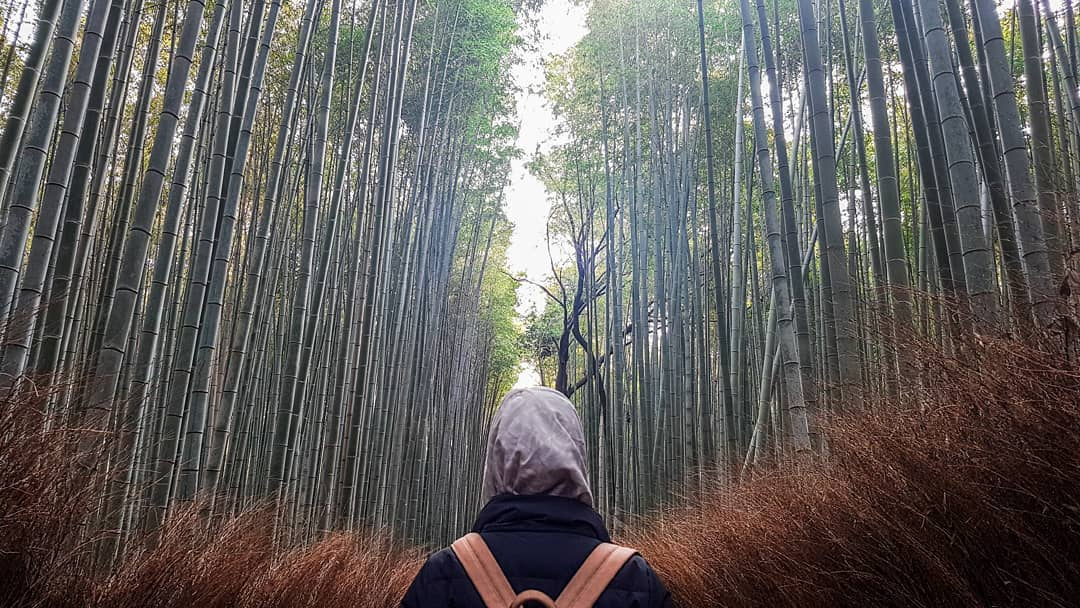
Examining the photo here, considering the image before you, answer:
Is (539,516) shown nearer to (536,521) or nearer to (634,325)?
(536,521)

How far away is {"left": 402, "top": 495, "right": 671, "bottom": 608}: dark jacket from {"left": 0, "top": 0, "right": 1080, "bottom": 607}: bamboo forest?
1.73 feet

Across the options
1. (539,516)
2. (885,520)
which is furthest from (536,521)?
(885,520)

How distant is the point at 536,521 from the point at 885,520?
65 centimetres

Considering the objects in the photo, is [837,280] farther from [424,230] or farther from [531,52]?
[531,52]

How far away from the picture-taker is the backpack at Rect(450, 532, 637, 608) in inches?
33.7

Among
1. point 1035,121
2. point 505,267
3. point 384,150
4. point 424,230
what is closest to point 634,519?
point 424,230

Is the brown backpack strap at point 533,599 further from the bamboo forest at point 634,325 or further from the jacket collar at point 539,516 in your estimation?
the bamboo forest at point 634,325

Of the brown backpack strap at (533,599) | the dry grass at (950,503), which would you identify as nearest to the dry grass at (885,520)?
the dry grass at (950,503)

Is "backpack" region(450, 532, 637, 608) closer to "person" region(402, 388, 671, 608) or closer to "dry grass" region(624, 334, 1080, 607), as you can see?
"person" region(402, 388, 671, 608)

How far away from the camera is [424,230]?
600 cm

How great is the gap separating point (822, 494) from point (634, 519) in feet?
15.1

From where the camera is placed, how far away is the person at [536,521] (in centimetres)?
89

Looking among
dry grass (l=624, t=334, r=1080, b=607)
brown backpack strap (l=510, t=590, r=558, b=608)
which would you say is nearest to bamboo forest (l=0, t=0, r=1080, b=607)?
dry grass (l=624, t=334, r=1080, b=607)

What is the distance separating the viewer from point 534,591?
2.81 feet
